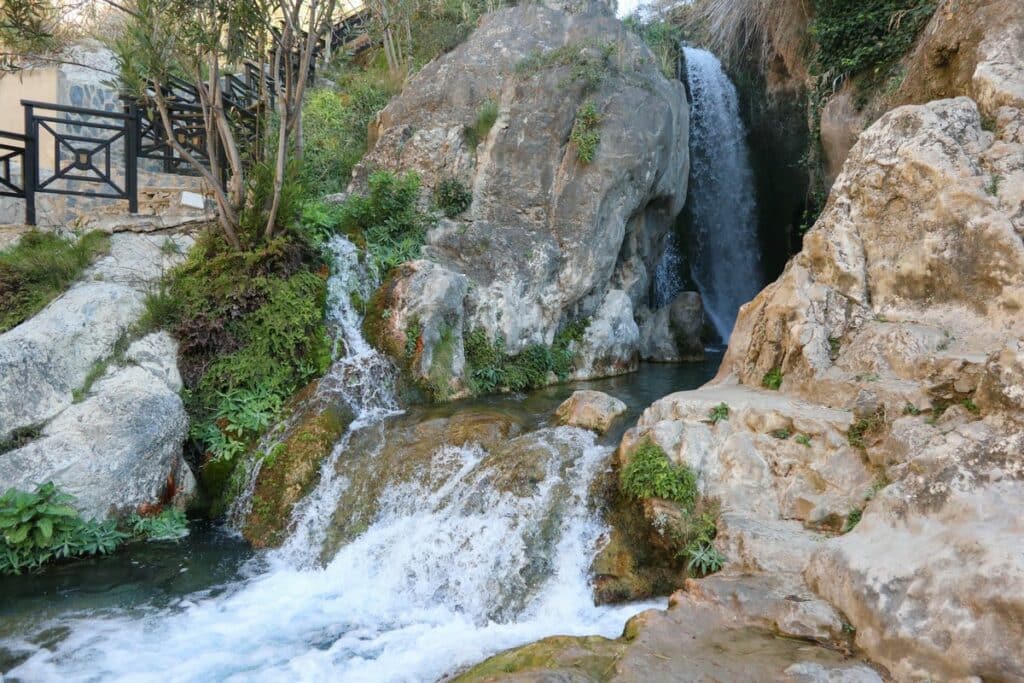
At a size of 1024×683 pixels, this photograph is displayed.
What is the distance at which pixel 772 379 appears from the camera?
7344 millimetres

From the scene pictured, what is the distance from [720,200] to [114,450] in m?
15.7

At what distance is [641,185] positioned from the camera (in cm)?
1342

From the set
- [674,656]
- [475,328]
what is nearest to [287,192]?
[475,328]

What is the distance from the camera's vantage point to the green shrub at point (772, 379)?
728 centimetres

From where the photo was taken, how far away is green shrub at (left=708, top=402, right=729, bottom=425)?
6.62 m

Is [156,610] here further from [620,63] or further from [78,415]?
[620,63]

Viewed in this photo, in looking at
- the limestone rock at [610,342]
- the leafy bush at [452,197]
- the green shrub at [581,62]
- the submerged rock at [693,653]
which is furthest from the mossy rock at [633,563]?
the green shrub at [581,62]

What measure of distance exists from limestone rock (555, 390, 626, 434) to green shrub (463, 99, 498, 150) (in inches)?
246

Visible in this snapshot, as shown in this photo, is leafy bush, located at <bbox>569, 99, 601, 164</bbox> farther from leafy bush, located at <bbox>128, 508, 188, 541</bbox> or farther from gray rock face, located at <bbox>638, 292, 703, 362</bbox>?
leafy bush, located at <bbox>128, 508, 188, 541</bbox>

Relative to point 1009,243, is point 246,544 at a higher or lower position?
lower

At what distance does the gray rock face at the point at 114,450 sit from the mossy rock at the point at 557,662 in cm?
451

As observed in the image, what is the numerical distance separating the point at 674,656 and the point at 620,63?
38.0 ft

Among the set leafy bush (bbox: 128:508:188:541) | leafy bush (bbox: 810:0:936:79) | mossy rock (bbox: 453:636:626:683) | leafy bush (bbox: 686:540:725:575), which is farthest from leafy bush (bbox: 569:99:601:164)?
mossy rock (bbox: 453:636:626:683)

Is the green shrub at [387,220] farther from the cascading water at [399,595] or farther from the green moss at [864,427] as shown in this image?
the green moss at [864,427]
